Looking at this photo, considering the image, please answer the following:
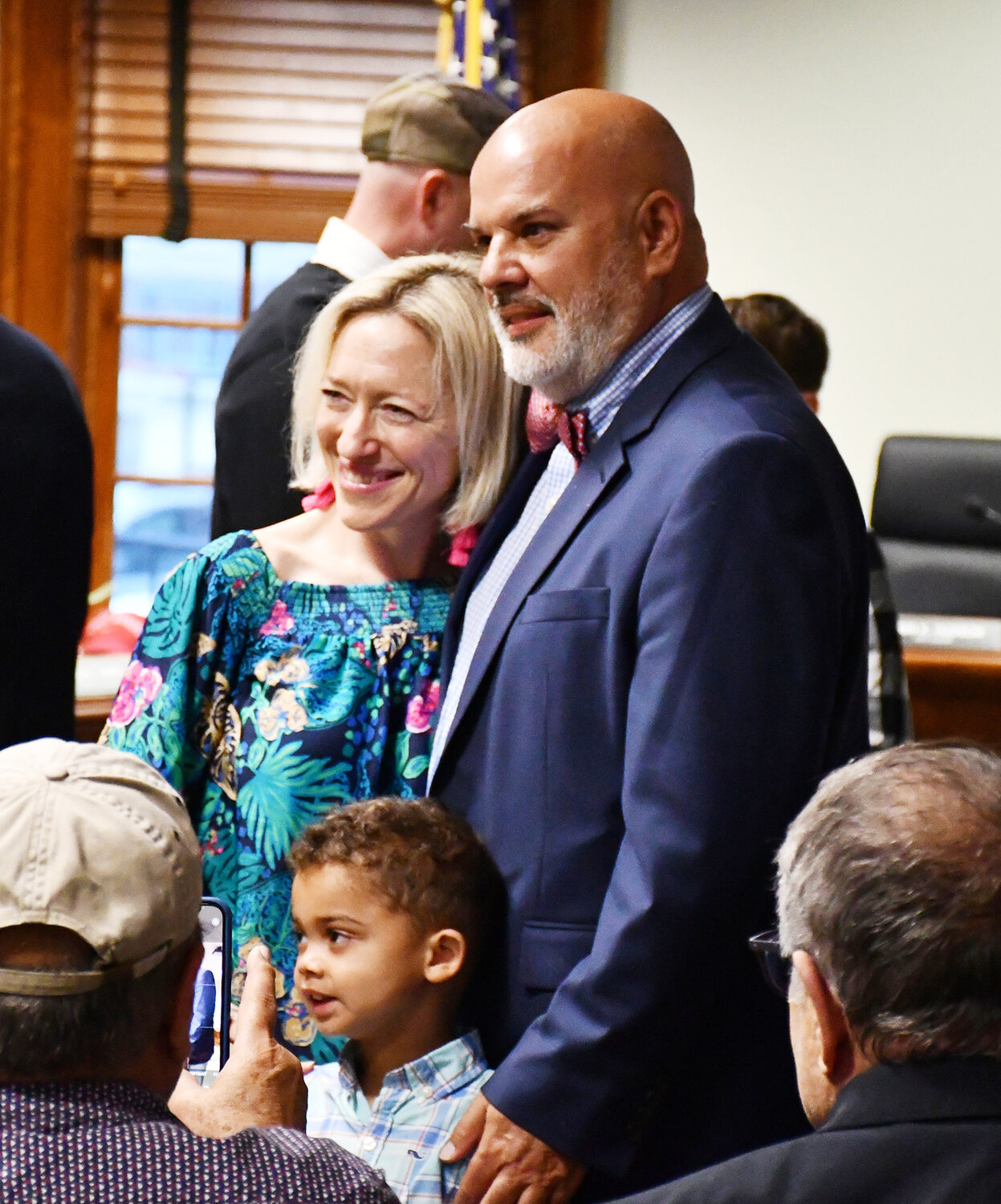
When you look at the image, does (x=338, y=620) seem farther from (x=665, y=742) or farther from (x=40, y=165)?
(x=40, y=165)

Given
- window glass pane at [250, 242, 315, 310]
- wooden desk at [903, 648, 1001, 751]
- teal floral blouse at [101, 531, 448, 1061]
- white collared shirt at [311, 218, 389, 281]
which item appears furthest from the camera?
window glass pane at [250, 242, 315, 310]

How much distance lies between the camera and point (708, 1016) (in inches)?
58.3

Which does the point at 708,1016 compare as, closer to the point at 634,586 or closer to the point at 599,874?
the point at 599,874

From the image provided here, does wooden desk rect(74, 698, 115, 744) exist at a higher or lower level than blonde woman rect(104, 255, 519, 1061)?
lower

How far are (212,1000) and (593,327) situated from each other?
0.75 m

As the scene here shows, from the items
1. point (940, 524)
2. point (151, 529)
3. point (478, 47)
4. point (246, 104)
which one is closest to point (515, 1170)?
point (478, 47)

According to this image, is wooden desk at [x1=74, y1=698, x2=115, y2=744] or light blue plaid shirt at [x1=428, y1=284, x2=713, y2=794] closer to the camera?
light blue plaid shirt at [x1=428, y1=284, x2=713, y2=794]

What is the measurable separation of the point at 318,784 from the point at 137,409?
11.4ft

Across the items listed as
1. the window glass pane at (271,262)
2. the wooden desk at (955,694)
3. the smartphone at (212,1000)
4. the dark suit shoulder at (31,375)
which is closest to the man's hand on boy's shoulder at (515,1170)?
the smartphone at (212,1000)

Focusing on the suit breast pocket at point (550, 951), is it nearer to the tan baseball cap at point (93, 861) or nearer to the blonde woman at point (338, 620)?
the blonde woman at point (338, 620)

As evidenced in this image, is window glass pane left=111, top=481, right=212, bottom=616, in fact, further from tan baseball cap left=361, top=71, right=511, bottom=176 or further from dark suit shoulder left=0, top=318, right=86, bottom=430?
dark suit shoulder left=0, top=318, right=86, bottom=430

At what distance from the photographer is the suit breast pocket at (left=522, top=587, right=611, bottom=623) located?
59.1 inches

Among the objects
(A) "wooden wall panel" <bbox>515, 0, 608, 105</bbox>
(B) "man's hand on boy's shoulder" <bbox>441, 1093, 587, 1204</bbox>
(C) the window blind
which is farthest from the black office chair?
(B) "man's hand on boy's shoulder" <bbox>441, 1093, 587, 1204</bbox>

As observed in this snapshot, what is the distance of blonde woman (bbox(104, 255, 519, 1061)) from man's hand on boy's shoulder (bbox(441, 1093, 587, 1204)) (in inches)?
16.2
